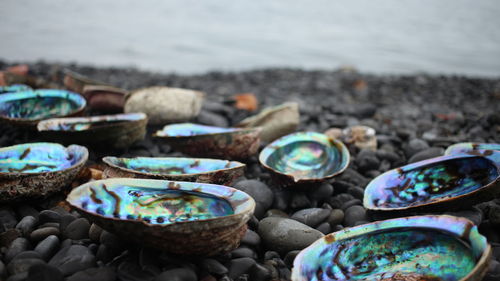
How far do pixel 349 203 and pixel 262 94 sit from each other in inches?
192

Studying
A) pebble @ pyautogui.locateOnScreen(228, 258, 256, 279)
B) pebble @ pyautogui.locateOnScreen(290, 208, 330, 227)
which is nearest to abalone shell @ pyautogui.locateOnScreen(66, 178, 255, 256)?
pebble @ pyautogui.locateOnScreen(228, 258, 256, 279)

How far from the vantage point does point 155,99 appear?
13.7 feet

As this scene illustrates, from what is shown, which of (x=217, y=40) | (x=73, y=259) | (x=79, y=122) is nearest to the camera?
(x=73, y=259)

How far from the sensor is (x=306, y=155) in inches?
139

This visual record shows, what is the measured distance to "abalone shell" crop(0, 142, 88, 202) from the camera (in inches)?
94.3

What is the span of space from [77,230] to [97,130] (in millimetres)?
1144

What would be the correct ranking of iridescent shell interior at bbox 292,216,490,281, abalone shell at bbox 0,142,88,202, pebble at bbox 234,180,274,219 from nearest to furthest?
iridescent shell interior at bbox 292,216,490,281
abalone shell at bbox 0,142,88,202
pebble at bbox 234,180,274,219

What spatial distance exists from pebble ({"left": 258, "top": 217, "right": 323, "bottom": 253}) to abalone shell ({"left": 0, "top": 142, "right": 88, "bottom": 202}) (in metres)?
1.46

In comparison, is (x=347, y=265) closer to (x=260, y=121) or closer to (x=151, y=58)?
(x=260, y=121)

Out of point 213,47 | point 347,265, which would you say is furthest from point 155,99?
point 213,47

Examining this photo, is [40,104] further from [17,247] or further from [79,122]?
[17,247]

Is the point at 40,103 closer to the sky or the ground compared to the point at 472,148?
closer to the ground

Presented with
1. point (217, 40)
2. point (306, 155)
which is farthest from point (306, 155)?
point (217, 40)

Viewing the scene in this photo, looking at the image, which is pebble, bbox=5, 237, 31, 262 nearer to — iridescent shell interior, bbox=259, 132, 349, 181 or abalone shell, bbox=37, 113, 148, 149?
abalone shell, bbox=37, 113, 148, 149
